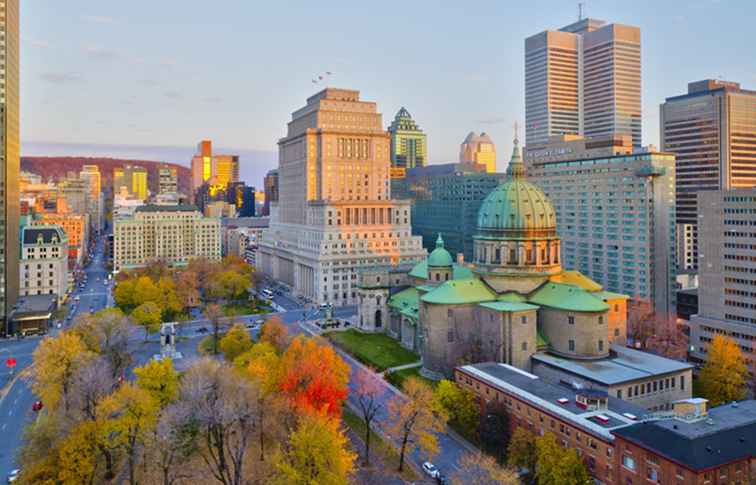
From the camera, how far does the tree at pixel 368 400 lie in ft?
218

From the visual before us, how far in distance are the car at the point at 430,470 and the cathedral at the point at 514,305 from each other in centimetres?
2557

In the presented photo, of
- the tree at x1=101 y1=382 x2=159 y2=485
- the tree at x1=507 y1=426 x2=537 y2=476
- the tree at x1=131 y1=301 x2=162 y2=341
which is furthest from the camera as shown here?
the tree at x1=131 y1=301 x2=162 y2=341

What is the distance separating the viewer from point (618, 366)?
261ft

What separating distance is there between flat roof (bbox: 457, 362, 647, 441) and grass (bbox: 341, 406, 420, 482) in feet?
44.9

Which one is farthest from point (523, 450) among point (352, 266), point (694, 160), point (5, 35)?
point (694, 160)

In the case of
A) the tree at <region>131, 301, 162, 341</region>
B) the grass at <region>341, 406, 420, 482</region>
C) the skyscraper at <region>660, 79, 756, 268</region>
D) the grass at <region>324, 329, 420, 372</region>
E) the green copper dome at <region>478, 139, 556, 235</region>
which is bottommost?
the grass at <region>341, 406, 420, 482</region>

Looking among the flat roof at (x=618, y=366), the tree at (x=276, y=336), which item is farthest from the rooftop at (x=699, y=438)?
the tree at (x=276, y=336)

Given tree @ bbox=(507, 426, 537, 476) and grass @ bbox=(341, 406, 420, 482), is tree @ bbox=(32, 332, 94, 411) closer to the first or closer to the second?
grass @ bbox=(341, 406, 420, 482)

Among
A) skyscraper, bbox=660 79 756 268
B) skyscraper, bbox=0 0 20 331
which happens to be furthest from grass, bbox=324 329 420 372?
skyscraper, bbox=660 79 756 268

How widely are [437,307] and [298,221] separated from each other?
341 ft

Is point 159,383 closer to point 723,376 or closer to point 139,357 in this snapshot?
point 139,357

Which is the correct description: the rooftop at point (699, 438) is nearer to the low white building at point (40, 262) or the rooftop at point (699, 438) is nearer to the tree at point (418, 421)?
the tree at point (418, 421)

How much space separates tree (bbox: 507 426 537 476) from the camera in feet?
190

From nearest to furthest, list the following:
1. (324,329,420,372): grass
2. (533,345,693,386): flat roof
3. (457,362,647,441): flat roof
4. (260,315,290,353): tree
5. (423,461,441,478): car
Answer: (457,362,647,441): flat roof, (423,461,441,478): car, (533,345,693,386): flat roof, (260,315,290,353): tree, (324,329,420,372): grass
